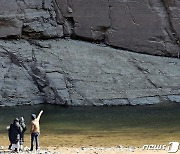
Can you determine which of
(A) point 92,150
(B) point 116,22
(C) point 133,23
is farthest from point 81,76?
(A) point 92,150

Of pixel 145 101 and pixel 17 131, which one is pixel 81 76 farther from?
pixel 17 131

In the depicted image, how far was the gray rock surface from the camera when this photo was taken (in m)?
24.7

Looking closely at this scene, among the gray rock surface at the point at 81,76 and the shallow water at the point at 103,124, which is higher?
the gray rock surface at the point at 81,76

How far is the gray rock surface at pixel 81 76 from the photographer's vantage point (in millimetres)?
24688

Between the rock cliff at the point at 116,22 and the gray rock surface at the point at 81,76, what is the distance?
0.85 meters

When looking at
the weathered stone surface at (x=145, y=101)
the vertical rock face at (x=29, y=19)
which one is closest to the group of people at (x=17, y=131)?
the weathered stone surface at (x=145, y=101)

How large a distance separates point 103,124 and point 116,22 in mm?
9031

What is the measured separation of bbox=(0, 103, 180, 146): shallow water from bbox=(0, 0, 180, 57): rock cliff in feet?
15.0

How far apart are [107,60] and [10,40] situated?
5.15 meters

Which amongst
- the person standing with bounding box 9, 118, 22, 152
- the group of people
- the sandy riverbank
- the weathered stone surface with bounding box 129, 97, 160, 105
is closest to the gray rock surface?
the weathered stone surface with bounding box 129, 97, 160, 105

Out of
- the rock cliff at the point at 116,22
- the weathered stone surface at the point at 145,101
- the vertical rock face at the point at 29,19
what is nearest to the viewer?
the weathered stone surface at the point at 145,101

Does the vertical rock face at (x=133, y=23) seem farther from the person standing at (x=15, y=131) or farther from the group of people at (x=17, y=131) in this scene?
the person standing at (x=15, y=131)

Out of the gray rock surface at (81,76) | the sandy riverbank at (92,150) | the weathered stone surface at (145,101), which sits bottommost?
the sandy riverbank at (92,150)

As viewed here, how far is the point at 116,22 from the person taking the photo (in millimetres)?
27344
